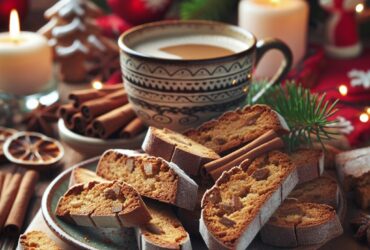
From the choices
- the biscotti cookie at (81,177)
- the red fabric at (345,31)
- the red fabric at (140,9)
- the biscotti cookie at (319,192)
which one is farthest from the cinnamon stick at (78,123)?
the red fabric at (345,31)

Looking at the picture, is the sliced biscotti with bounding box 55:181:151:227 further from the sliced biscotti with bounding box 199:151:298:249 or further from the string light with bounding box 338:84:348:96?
the string light with bounding box 338:84:348:96

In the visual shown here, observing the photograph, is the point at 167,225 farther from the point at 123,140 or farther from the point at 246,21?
the point at 246,21

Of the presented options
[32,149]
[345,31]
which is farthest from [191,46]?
[345,31]

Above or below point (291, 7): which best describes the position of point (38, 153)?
below

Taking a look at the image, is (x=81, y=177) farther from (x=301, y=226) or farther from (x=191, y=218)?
(x=301, y=226)

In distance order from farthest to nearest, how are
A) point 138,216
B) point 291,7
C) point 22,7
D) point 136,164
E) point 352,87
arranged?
1. point 22,7
2. point 291,7
3. point 352,87
4. point 136,164
5. point 138,216

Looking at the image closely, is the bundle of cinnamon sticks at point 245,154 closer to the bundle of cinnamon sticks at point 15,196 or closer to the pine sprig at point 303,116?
the pine sprig at point 303,116

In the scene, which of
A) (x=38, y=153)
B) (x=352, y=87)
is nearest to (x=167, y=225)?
(x=38, y=153)

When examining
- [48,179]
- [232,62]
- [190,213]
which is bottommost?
[48,179]
